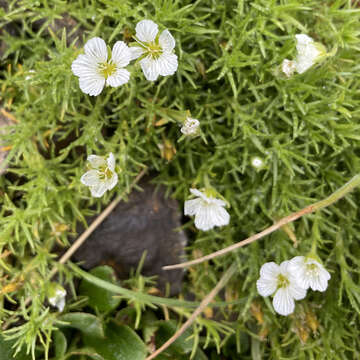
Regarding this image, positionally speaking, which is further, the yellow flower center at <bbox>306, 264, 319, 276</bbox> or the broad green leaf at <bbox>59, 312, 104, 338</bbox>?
the broad green leaf at <bbox>59, 312, 104, 338</bbox>

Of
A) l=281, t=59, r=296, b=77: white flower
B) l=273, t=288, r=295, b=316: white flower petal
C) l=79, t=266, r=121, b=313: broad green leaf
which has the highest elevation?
l=281, t=59, r=296, b=77: white flower

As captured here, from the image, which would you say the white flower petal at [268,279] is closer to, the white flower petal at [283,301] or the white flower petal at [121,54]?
the white flower petal at [283,301]

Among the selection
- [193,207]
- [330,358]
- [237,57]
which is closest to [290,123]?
[237,57]

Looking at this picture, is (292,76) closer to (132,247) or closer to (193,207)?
(193,207)

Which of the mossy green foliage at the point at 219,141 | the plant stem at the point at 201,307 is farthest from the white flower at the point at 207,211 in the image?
the plant stem at the point at 201,307

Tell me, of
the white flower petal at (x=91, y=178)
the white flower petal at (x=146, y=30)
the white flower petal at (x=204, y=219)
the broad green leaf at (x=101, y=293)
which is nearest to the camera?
the white flower petal at (x=146, y=30)

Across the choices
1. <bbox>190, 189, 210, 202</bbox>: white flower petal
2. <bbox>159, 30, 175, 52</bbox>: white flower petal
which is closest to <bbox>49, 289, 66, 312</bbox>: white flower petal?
<bbox>190, 189, 210, 202</bbox>: white flower petal

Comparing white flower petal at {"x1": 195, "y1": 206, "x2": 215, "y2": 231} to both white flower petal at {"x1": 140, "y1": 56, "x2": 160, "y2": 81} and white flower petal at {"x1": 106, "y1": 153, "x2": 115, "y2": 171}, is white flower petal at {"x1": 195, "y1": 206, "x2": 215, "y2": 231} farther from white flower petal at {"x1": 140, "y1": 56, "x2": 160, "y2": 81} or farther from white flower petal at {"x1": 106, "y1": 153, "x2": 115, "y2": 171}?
white flower petal at {"x1": 140, "y1": 56, "x2": 160, "y2": 81}
